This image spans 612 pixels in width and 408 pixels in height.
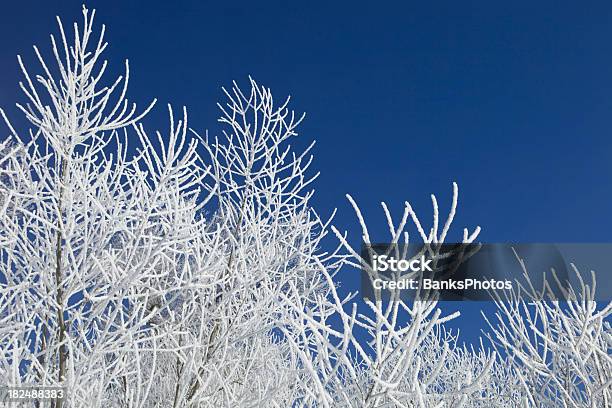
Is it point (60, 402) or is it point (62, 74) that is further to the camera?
point (62, 74)

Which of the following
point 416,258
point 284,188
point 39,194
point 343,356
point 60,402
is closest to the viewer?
point 343,356

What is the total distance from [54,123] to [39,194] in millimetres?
501

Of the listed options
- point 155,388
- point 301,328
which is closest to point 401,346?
point 301,328

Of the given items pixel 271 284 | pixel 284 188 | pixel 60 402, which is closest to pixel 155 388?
pixel 271 284

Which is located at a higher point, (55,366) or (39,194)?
(39,194)

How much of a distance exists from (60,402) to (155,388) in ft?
10.4

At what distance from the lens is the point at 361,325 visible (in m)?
2.19

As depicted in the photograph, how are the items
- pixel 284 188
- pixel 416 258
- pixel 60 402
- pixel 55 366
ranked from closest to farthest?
pixel 416 258
pixel 60 402
pixel 55 366
pixel 284 188

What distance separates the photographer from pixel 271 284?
6449 millimetres

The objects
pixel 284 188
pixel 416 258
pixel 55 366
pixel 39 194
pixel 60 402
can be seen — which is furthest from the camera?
pixel 284 188

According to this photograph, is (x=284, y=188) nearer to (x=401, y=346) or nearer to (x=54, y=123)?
(x=54, y=123)

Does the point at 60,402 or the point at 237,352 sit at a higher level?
the point at 237,352

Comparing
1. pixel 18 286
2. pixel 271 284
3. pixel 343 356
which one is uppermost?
pixel 271 284

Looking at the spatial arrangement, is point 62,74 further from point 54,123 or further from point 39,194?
point 39,194
